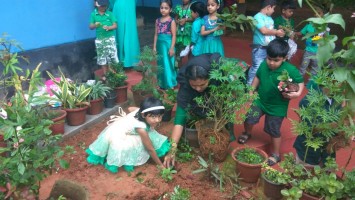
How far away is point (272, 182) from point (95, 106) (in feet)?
8.89

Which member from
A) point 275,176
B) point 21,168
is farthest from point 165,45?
point 21,168

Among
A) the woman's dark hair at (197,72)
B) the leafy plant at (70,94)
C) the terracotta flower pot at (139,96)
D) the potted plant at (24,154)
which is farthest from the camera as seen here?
the terracotta flower pot at (139,96)

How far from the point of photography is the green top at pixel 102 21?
546 centimetres

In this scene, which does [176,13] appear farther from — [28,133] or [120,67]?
[28,133]

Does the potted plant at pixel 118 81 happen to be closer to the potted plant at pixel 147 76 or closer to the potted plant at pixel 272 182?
the potted plant at pixel 147 76

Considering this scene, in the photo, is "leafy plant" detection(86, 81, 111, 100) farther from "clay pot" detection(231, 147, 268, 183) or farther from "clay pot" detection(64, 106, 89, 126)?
"clay pot" detection(231, 147, 268, 183)

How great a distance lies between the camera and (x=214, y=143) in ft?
11.5

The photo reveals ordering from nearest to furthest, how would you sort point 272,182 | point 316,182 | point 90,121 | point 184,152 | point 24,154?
point 24,154
point 316,182
point 272,182
point 184,152
point 90,121

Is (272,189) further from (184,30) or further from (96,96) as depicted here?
(184,30)

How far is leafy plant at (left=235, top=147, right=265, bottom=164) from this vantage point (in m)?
3.31

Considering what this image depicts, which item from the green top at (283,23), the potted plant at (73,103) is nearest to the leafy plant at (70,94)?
the potted plant at (73,103)

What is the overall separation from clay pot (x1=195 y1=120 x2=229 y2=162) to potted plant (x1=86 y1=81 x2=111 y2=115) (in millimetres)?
1691

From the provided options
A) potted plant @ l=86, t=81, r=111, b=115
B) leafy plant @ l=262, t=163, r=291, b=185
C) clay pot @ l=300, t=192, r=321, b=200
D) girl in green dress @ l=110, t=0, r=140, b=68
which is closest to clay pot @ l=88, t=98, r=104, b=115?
potted plant @ l=86, t=81, r=111, b=115

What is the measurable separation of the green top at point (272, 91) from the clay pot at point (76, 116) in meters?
2.22
